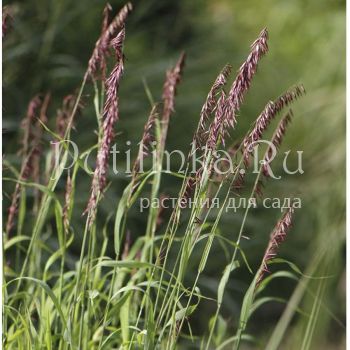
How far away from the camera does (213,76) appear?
3.84 metres

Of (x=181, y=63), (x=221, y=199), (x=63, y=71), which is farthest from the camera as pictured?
(x=63, y=71)

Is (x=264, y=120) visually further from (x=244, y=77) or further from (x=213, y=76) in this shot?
(x=213, y=76)

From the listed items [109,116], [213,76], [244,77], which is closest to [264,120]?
[244,77]

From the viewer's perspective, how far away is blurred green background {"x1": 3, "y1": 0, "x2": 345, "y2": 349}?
11.1 ft

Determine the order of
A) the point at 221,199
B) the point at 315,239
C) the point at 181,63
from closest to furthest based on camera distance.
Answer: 1. the point at 181,63
2. the point at 221,199
3. the point at 315,239

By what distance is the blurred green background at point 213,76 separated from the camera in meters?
3.38

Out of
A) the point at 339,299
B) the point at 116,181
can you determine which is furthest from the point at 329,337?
the point at 116,181

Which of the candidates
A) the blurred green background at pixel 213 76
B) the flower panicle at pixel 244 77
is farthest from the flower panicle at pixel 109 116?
the blurred green background at pixel 213 76

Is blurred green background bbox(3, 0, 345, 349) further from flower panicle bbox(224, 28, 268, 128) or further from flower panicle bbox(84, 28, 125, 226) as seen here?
flower panicle bbox(224, 28, 268, 128)

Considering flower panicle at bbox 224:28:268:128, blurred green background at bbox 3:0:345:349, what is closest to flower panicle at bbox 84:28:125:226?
flower panicle at bbox 224:28:268:128

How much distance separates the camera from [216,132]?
146cm

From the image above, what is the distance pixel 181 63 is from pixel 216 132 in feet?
1.11

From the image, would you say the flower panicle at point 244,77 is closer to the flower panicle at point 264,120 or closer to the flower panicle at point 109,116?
the flower panicle at point 264,120

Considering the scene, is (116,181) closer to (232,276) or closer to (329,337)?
(232,276)
